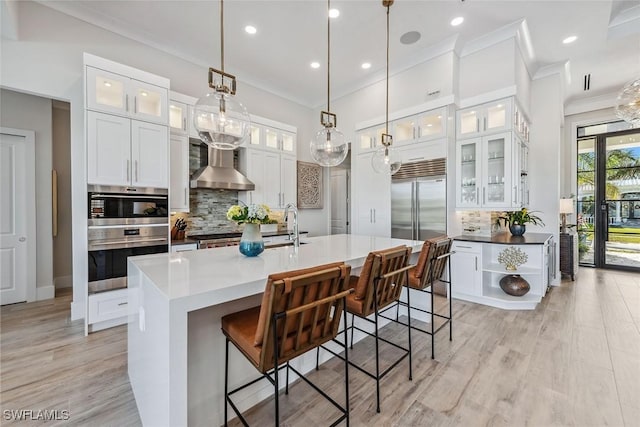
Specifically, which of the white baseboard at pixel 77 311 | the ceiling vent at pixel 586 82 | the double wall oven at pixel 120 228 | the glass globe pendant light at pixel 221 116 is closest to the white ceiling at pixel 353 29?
the ceiling vent at pixel 586 82

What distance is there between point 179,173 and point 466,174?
4320mm

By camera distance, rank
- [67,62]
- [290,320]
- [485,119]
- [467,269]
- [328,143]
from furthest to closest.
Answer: [485,119] < [467,269] < [67,62] < [328,143] < [290,320]

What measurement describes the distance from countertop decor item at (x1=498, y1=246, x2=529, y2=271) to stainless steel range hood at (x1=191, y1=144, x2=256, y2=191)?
3.90m

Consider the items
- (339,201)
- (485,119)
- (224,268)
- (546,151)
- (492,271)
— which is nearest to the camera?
(224,268)

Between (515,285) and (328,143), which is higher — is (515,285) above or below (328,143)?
below

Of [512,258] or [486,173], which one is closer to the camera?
[512,258]

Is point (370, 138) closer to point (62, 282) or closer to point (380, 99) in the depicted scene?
point (380, 99)

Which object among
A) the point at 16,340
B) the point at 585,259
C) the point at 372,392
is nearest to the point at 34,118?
the point at 16,340

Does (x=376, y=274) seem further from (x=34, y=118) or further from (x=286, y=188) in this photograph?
(x=34, y=118)

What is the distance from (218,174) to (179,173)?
21.5 inches

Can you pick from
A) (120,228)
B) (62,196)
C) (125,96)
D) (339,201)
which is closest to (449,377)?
(120,228)

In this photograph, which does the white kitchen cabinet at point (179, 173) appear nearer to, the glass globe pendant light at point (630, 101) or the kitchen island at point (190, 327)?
the kitchen island at point (190, 327)

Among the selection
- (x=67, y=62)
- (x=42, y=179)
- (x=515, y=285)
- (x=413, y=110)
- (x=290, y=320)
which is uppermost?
(x=67, y=62)

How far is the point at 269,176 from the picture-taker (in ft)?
16.4
